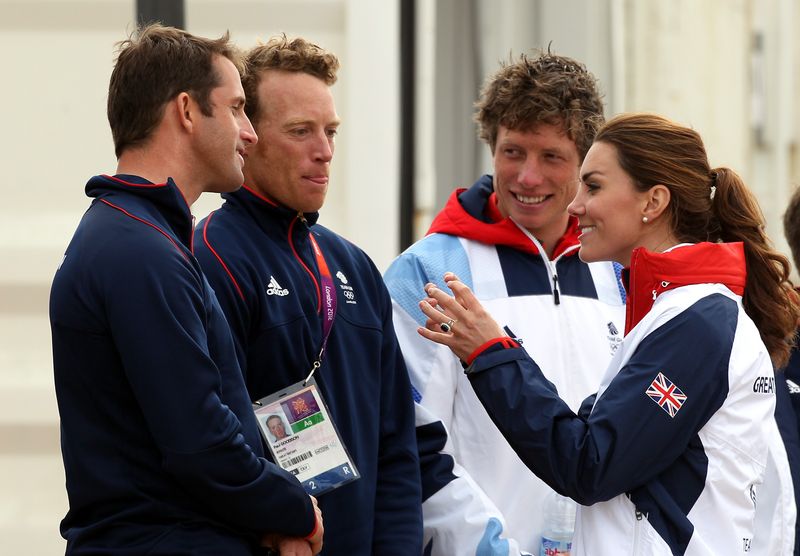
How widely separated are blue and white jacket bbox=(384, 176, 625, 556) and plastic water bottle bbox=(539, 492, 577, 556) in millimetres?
16

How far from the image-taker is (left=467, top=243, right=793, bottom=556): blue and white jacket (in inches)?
84.4

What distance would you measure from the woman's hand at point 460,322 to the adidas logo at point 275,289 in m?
0.29

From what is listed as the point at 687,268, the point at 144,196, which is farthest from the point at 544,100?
the point at 144,196

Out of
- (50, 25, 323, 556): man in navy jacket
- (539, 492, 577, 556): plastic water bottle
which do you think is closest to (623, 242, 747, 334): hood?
(539, 492, 577, 556): plastic water bottle

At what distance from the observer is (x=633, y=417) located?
2.14 metres

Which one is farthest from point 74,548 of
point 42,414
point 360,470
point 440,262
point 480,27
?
point 480,27

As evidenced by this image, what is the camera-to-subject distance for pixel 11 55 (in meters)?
2.67

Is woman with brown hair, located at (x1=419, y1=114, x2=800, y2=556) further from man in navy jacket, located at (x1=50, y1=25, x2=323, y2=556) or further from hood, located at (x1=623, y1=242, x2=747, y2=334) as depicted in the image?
man in navy jacket, located at (x1=50, y1=25, x2=323, y2=556)

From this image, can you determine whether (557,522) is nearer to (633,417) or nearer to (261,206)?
(633,417)

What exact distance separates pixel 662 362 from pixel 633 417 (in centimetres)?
11

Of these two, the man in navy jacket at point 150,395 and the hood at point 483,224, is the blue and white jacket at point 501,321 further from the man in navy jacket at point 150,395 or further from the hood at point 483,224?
the man in navy jacket at point 150,395

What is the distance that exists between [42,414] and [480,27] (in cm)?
244

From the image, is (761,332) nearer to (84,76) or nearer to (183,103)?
(183,103)

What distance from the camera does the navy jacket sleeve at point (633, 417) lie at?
2.14m
